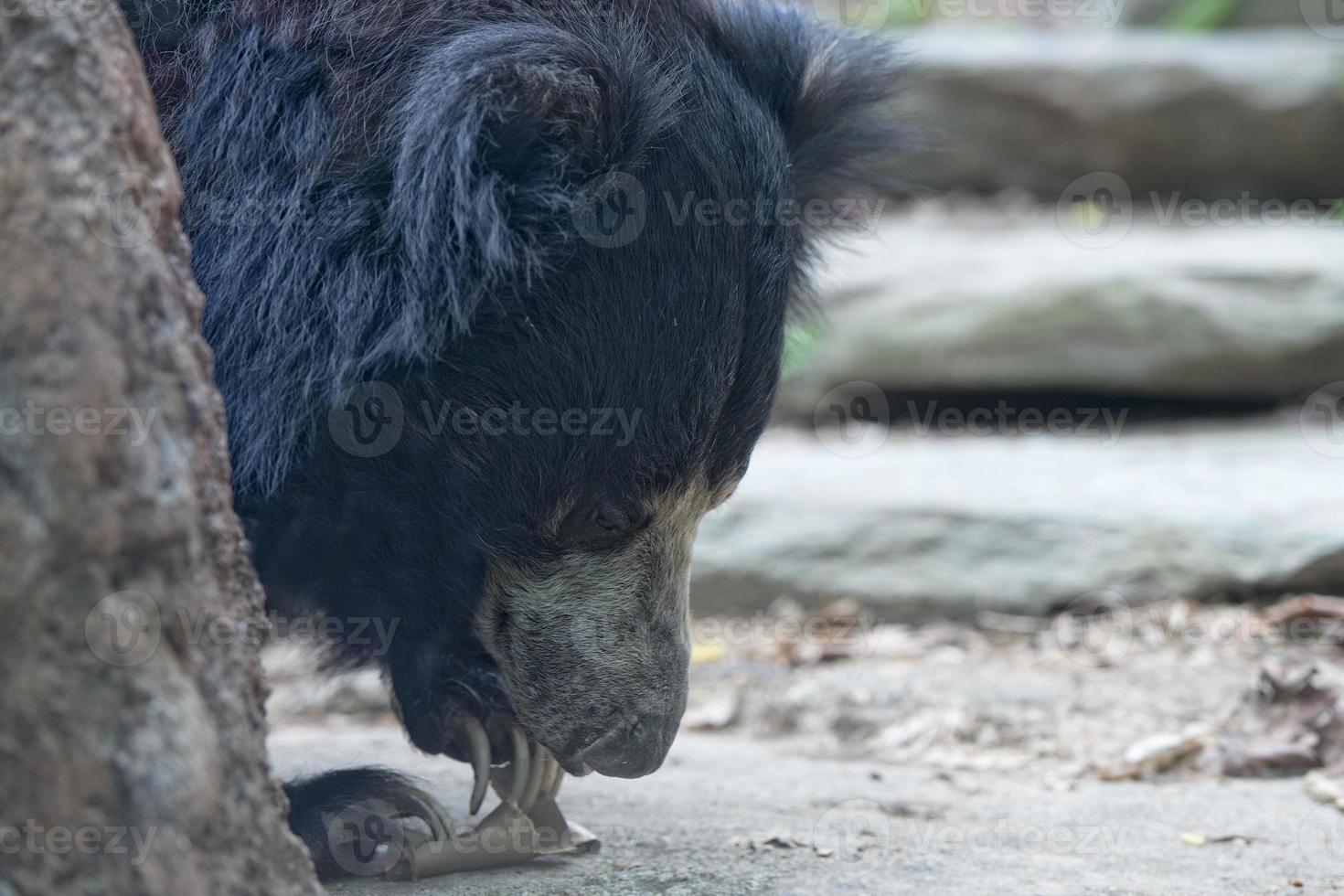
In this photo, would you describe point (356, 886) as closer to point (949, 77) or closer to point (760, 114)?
point (760, 114)

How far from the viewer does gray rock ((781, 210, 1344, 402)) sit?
668 cm

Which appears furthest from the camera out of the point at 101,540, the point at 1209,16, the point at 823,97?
the point at 1209,16

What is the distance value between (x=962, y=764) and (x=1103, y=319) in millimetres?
3760

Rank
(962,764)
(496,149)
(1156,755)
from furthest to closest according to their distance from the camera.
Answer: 1. (962,764)
2. (1156,755)
3. (496,149)

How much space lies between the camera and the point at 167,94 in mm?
2441

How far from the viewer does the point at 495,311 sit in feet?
7.41

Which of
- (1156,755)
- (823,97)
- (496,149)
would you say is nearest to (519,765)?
(496,149)

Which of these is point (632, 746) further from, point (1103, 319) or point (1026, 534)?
point (1103, 319)

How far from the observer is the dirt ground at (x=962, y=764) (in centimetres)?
246

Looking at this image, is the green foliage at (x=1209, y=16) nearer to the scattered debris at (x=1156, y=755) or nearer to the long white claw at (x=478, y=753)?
the scattered debris at (x=1156, y=755)

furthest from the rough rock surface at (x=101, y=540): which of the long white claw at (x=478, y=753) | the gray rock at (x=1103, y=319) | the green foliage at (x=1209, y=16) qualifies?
the green foliage at (x=1209, y=16)

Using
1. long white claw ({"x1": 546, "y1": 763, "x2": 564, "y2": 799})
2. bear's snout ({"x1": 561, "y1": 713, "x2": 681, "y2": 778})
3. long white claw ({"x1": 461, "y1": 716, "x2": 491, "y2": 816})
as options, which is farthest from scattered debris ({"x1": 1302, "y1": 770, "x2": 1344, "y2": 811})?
long white claw ({"x1": 461, "y1": 716, "x2": 491, "y2": 816})

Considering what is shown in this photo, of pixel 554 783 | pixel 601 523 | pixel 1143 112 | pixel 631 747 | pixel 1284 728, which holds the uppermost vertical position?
pixel 1143 112

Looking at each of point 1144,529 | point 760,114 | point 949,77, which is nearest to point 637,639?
point 760,114
